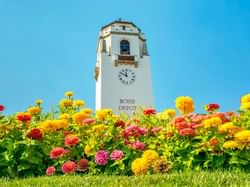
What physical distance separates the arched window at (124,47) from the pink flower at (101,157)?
34141 mm

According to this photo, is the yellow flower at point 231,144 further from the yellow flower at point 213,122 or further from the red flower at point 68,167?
the red flower at point 68,167

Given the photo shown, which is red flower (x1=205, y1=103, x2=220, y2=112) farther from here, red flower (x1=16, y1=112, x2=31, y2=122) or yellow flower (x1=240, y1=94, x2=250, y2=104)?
red flower (x1=16, y1=112, x2=31, y2=122)

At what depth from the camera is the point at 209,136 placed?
4461 millimetres

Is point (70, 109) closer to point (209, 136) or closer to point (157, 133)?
point (157, 133)

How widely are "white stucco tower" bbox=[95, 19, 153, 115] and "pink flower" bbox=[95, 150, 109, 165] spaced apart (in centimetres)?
3112

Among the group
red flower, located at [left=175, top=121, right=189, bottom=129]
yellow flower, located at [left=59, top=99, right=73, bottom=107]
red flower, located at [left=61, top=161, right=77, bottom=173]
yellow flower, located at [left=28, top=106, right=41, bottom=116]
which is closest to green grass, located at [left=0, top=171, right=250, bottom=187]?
red flower, located at [left=61, top=161, right=77, bottom=173]

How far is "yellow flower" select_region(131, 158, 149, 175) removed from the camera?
13.5ft

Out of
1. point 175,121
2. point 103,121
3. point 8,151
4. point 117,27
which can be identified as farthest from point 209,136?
point 117,27

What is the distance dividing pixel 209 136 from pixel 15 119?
90.6 inches

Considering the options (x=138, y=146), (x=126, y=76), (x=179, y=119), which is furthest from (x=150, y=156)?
(x=126, y=76)

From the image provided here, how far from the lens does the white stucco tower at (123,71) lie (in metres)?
36.5

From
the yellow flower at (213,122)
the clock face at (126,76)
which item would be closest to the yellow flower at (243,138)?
the yellow flower at (213,122)

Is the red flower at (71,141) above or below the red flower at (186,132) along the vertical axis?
below

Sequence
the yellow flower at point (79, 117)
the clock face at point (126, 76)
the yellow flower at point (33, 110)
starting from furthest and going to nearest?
the clock face at point (126, 76) → the yellow flower at point (33, 110) → the yellow flower at point (79, 117)
